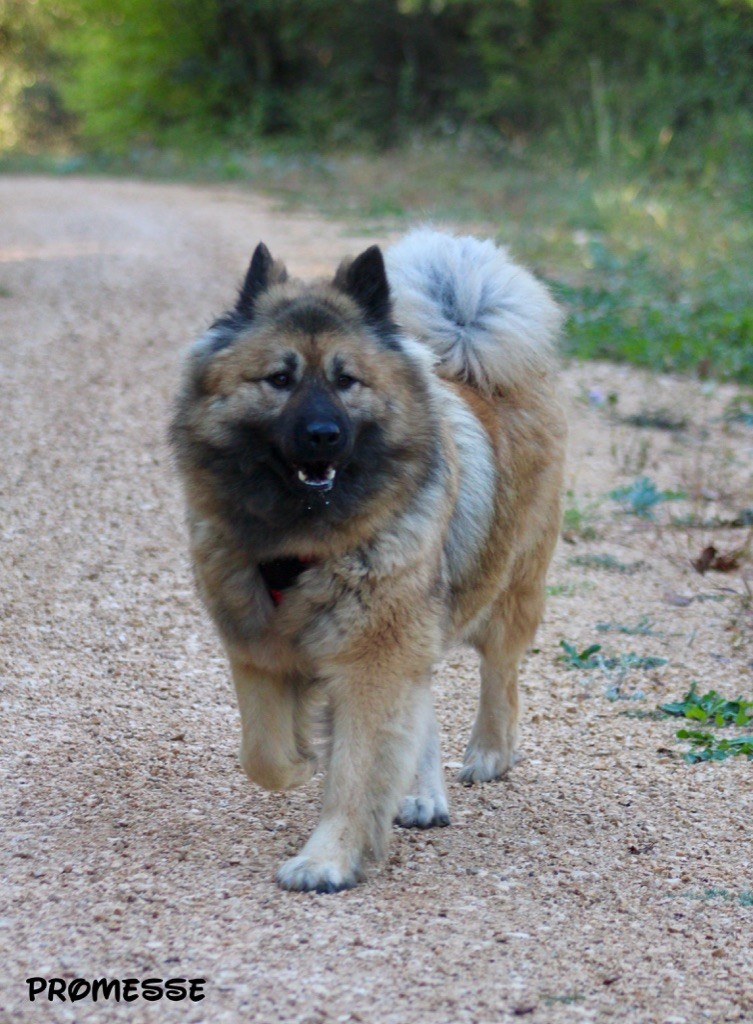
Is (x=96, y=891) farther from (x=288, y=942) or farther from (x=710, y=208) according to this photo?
(x=710, y=208)

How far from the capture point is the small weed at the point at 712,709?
4.93 meters

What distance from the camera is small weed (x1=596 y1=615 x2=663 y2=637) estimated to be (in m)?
5.93

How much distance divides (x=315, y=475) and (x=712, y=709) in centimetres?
217

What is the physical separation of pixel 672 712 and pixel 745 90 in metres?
12.3

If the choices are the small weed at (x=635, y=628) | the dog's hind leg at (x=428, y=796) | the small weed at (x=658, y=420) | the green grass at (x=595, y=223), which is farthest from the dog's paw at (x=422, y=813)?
the small weed at (x=658, y=420)

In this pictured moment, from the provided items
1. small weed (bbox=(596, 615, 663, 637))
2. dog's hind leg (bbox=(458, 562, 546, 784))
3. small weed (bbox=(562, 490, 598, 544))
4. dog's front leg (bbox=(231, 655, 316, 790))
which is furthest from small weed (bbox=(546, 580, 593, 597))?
dog's front leg (bbox=(231, 655, 316, 790))

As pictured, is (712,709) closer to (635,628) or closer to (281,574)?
(635,628)

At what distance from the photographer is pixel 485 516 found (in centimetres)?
440

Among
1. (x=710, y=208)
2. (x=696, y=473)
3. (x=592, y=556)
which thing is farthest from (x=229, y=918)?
(x=710, y=208)

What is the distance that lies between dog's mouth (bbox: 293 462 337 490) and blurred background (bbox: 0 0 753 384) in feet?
21.4

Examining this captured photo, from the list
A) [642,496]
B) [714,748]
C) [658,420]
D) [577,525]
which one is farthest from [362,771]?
[658,420]

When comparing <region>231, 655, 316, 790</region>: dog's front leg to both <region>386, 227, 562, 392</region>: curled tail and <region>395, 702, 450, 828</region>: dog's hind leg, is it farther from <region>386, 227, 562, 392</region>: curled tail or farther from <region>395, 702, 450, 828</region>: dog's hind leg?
<region>386, 227, 562, 392</region>: curled tail

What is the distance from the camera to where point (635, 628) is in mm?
5984

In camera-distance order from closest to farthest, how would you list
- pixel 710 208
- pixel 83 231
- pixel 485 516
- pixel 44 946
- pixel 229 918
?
pixel 44 946 → pixel 229 918 → pixel 485 516 → pixel 710 208 → pixel 83 231
